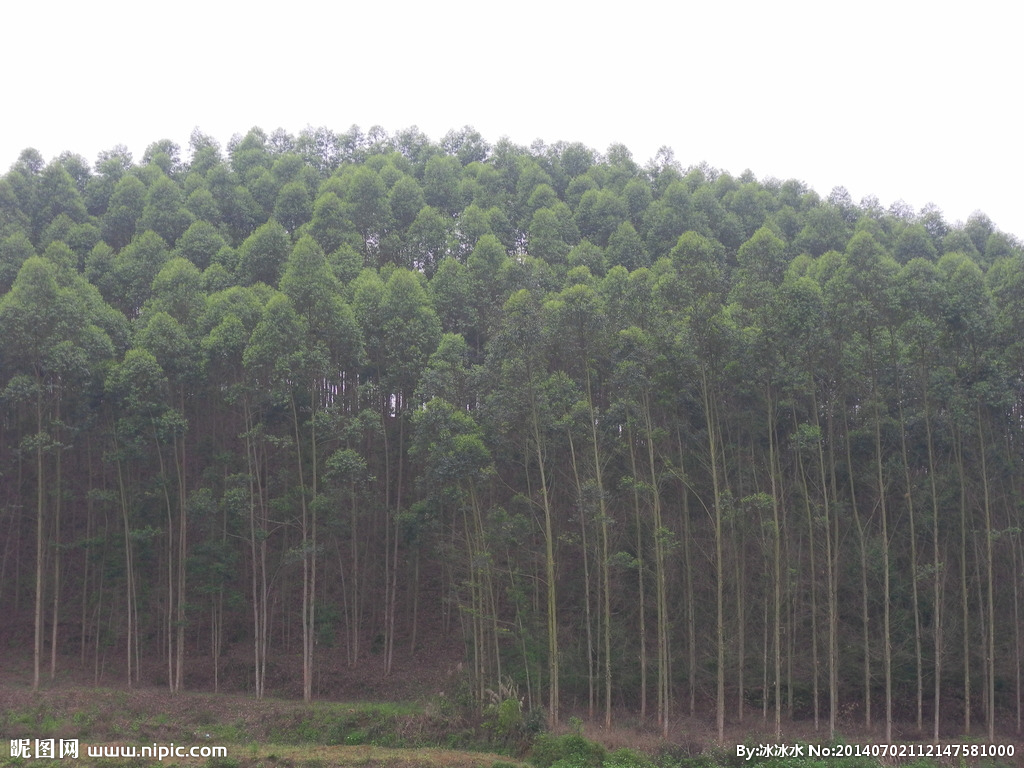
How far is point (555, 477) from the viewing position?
29453 mm

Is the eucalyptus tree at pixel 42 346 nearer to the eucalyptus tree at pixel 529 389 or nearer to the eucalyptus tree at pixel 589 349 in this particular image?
the eucalyptus tree at pixel 529 389

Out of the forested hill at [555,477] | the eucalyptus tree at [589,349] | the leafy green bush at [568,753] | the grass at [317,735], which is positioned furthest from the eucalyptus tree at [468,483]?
the leafy green bush at [568,753]

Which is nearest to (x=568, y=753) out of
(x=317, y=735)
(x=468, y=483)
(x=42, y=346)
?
(x=317, y=735)

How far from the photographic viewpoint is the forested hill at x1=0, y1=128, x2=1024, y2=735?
84.7 feet

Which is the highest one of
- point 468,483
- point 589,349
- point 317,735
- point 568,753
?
point 589,349

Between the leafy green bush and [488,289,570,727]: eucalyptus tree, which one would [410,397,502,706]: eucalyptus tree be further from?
the leafy green bush

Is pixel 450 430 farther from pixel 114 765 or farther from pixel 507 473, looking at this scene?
pixel 114 765

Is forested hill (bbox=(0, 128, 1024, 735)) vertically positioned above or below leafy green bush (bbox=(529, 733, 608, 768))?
above

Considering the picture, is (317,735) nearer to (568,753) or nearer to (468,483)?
(568,753)

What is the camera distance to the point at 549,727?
23453 mm

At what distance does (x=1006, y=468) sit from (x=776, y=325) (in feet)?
30.1

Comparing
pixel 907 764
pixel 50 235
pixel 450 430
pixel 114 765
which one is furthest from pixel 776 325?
pixel 50 235

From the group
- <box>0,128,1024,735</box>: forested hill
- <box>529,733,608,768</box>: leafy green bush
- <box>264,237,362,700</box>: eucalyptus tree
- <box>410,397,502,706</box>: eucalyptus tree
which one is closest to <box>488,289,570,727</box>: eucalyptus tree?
<box>0,128,1024,735</box>: forested hill

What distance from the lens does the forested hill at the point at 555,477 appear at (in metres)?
25.8
